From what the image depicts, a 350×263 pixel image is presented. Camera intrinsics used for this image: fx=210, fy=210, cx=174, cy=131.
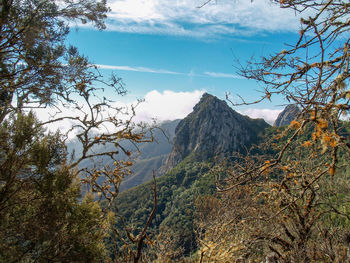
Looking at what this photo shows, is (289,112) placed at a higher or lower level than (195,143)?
higher

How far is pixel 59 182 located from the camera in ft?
13.5

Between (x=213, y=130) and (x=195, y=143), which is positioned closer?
(x=213, y=130)

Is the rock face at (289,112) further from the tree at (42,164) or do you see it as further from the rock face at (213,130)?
the rock face at (213,130)

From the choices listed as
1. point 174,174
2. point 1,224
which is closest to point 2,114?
point 1,224

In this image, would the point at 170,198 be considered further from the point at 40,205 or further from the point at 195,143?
the point at 40,205

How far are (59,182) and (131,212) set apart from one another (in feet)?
229

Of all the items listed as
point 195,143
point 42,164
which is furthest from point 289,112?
point 195,143

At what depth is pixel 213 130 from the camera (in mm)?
120625

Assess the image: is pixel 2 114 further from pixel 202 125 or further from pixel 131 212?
pixel 202 125

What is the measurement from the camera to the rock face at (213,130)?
370 ft

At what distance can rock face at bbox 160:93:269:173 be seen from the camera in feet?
370

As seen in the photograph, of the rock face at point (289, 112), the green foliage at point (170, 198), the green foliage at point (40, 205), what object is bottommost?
the green foliage at point (170, 198)

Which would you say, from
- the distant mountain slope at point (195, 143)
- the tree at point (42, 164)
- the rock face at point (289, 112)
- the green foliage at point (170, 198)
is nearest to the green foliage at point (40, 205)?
the tree at point (42, 164)

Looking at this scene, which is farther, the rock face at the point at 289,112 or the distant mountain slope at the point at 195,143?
the distant mountain slope at the point at 195,143
